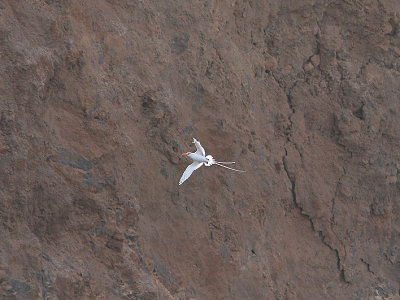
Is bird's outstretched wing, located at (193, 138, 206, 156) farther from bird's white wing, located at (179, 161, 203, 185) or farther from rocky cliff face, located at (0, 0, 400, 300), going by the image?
rocky cliff face, located at (0, 0, 400, 300)

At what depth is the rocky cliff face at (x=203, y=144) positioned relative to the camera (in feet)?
39.1

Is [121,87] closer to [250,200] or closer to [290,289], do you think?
[250,200]

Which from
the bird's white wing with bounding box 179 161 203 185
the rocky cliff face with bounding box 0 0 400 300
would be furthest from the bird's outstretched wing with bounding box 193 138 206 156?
the rocky cliff face with bounding box 0 0 400 300

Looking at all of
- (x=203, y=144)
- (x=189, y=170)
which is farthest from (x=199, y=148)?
(x=203, y=144)

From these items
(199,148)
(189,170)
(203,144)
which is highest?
(199,148)

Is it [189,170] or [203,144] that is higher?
[189,170]

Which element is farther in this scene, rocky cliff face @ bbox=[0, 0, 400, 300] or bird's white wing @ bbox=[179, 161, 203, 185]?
bird's white wing @ bbox=[179, 161, 203, 185]

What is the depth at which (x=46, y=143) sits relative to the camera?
12102 mm

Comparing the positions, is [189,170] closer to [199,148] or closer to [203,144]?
[199,148]

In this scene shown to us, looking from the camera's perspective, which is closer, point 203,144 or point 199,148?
point 199,148

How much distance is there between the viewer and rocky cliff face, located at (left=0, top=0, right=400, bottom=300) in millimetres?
11930

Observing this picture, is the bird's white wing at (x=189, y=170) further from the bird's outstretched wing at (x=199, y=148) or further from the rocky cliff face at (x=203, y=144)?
the rocky cliff face at (x=203, y=144)

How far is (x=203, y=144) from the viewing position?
14.9 meters

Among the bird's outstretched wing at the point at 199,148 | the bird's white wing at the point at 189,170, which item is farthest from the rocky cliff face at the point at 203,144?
the bird's outstretched wing at the point at 199,148
